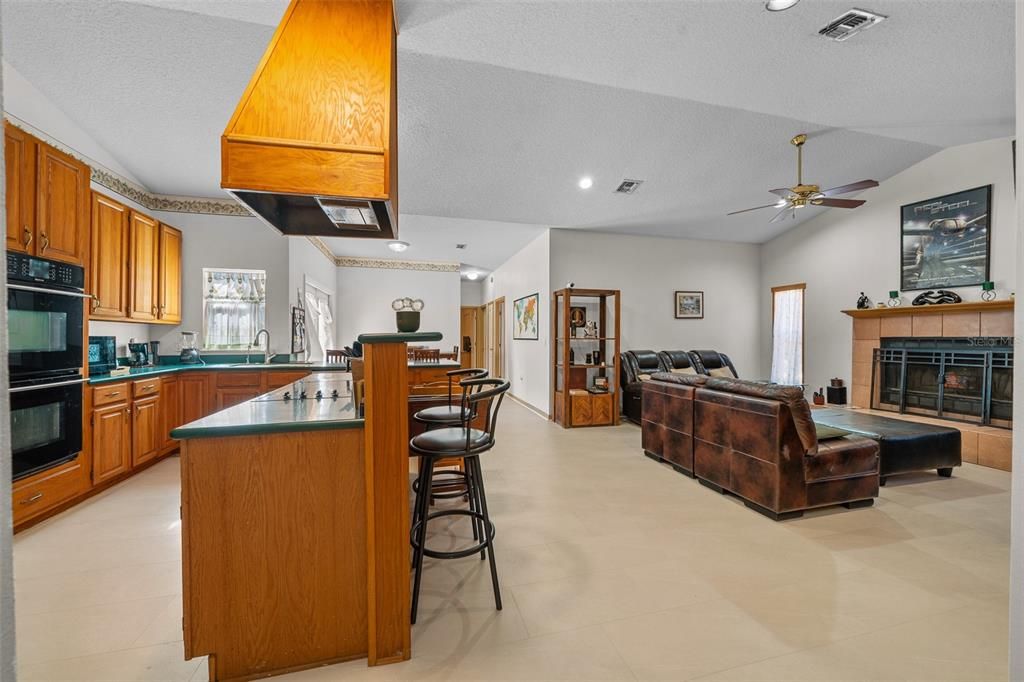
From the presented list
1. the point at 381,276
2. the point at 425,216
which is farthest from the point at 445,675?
the point at 381,276

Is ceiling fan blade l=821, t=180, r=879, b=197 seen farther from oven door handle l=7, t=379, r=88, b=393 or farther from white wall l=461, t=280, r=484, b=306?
white wall l=461, t=280, r=484, b=306

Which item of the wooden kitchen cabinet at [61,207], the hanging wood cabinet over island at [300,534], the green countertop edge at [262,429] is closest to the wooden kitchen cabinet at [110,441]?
the wooden kitchen cabinet at [61,207]

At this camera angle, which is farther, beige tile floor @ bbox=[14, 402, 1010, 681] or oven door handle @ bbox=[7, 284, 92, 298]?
oven door handle @ bbox=[7, 284, 92, 298]

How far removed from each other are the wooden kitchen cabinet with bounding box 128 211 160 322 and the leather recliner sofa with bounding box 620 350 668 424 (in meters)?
5.52

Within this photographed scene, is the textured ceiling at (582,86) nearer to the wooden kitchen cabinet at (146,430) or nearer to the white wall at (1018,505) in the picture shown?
the wooden kitchen cabinet at (146,430)

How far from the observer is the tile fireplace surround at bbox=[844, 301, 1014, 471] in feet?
13.5

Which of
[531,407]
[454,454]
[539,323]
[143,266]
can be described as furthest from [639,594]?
[531,407]

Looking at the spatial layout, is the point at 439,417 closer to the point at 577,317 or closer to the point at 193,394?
the point at 193,394

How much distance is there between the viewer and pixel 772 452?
2898mm

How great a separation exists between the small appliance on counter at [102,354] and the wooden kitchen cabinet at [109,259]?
253 millimetres

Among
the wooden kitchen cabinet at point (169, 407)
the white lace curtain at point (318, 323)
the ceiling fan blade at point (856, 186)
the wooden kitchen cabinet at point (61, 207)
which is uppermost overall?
the ceiling fan blade at point (856, 186)

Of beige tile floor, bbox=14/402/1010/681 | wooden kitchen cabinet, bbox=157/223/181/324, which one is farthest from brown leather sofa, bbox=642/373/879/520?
wooden kitchen cabinet, bbox=157/223/181/324

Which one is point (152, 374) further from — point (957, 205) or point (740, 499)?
point (957, 205)

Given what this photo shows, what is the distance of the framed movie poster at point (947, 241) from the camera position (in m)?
4.70
